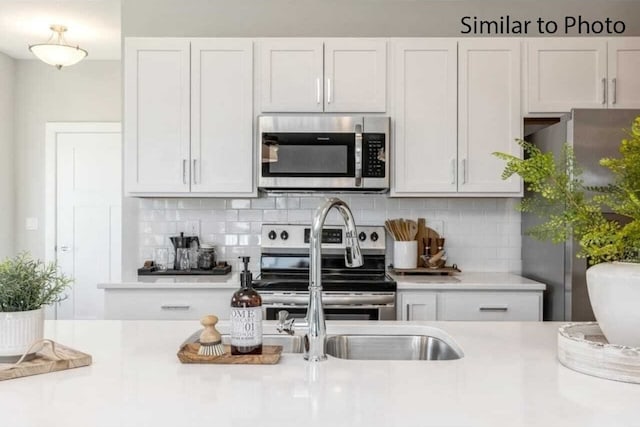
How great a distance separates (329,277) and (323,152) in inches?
28.4

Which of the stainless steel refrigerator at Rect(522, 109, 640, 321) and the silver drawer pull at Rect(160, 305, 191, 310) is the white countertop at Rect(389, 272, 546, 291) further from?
the silver drawer pull at Rect(160, 305, 191, 310)

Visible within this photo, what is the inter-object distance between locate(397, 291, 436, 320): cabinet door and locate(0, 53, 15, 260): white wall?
12.9 feet

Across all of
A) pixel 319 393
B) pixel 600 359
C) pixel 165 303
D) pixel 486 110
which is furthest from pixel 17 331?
pixel 486 110

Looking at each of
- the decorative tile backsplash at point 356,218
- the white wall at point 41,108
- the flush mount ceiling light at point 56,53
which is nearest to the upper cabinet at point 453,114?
the decorative tile backsplash at point 356,218

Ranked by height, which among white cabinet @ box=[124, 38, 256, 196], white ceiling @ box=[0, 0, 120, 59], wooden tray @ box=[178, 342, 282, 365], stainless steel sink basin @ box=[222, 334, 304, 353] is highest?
white ceiling @ box=[0, 0, 120, 59]

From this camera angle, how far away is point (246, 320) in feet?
4.41

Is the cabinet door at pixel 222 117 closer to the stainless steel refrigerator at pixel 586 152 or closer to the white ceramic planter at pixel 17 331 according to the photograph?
the stainless steel refrigerator at pixel 586 152

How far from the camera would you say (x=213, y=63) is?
10.3 feet

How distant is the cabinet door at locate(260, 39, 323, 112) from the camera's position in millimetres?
3127

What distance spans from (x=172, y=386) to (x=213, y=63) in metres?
2.38

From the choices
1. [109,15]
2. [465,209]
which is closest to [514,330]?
[465,209]

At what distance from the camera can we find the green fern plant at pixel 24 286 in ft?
4.04

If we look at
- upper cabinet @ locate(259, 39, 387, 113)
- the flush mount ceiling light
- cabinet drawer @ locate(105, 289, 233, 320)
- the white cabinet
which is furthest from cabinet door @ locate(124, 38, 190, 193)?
the flush mount ceiling light

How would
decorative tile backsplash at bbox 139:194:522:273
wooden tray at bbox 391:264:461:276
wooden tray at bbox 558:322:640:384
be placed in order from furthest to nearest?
decorative tile backsplash at bbox 139:194:522:273 → wooden tray at bbox 391:264:461:276 → wooden tray at bbox 558:322:640:384
